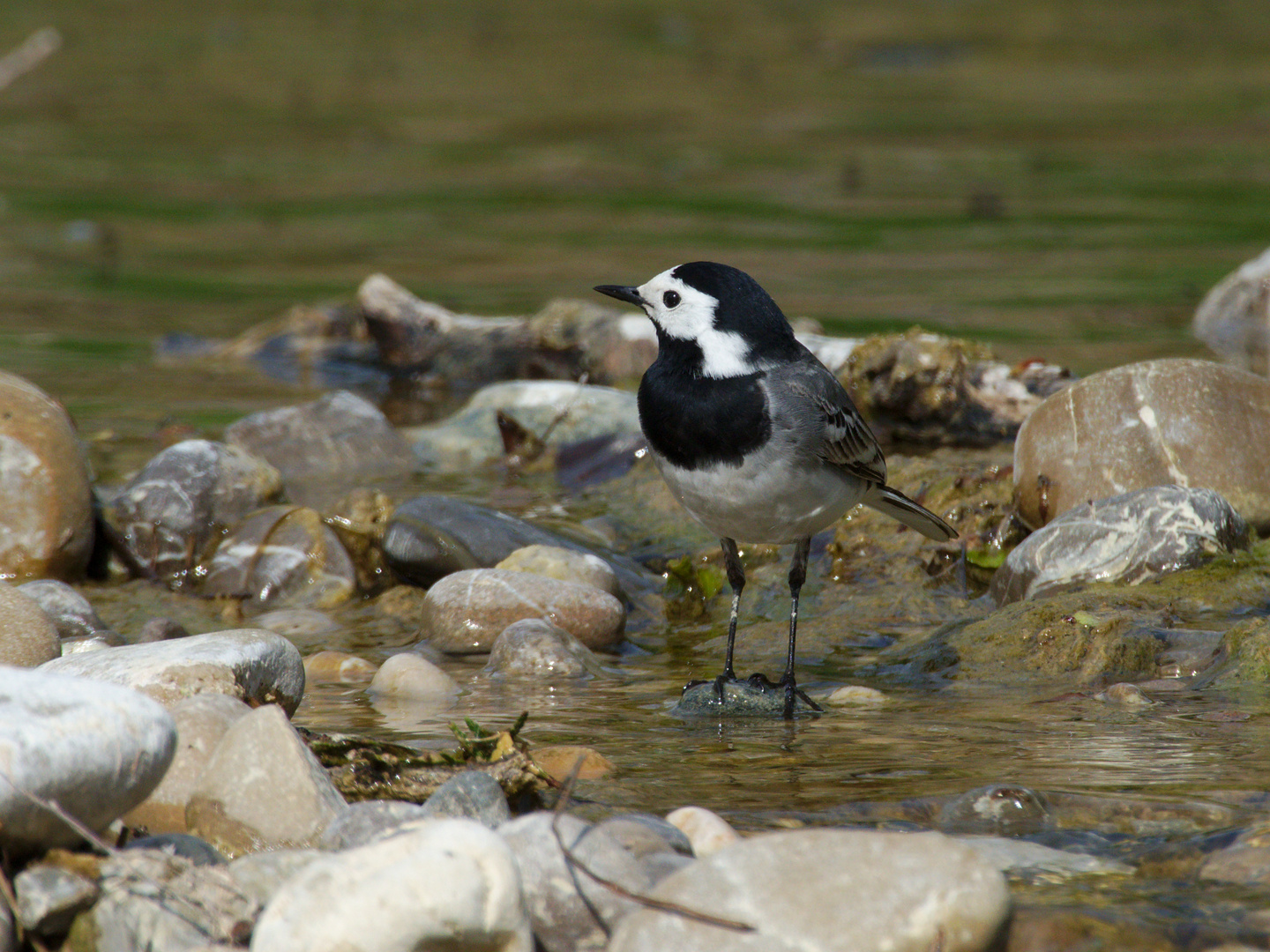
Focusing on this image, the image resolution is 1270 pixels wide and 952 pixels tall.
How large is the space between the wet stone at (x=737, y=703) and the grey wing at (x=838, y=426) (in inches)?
32.7

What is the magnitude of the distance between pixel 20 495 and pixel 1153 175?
14.3 metres

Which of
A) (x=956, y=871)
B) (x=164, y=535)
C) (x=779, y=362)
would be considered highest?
(x=779, y=362)

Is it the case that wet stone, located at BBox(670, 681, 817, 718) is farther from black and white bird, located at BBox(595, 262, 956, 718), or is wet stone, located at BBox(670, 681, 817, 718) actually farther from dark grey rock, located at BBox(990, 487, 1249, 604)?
dark grey rock, located at BBox(990, 487, 1249, 604)

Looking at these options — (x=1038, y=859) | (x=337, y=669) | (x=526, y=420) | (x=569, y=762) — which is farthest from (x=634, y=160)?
(x=1038, y=859)

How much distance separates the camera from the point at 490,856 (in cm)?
303

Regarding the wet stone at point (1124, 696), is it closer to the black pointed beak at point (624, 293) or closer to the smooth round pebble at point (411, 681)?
the black pointed beak at point (624, 293)

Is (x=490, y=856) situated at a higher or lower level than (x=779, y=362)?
lower

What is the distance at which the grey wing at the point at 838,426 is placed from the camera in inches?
208

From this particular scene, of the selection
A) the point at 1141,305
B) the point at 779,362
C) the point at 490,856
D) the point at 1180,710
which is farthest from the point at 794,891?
the point at 1141,305

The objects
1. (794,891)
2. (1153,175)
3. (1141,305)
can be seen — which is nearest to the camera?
(794,891)

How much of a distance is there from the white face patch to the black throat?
0.03m

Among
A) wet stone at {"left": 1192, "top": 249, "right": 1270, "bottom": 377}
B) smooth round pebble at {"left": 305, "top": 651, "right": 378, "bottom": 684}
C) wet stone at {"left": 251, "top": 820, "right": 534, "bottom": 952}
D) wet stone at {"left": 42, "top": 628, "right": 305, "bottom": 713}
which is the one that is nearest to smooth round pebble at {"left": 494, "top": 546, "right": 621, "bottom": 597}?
smooth round pebble at {"left": 305, "top": 651, "right": 378, "bottom": 684}

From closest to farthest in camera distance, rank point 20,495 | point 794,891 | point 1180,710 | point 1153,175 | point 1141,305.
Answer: point 794,891, point 1180,710, point 20,495, point 1141,305, point 1153,175

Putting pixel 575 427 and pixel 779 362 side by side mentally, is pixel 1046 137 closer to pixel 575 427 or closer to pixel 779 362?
pixel 575 427
